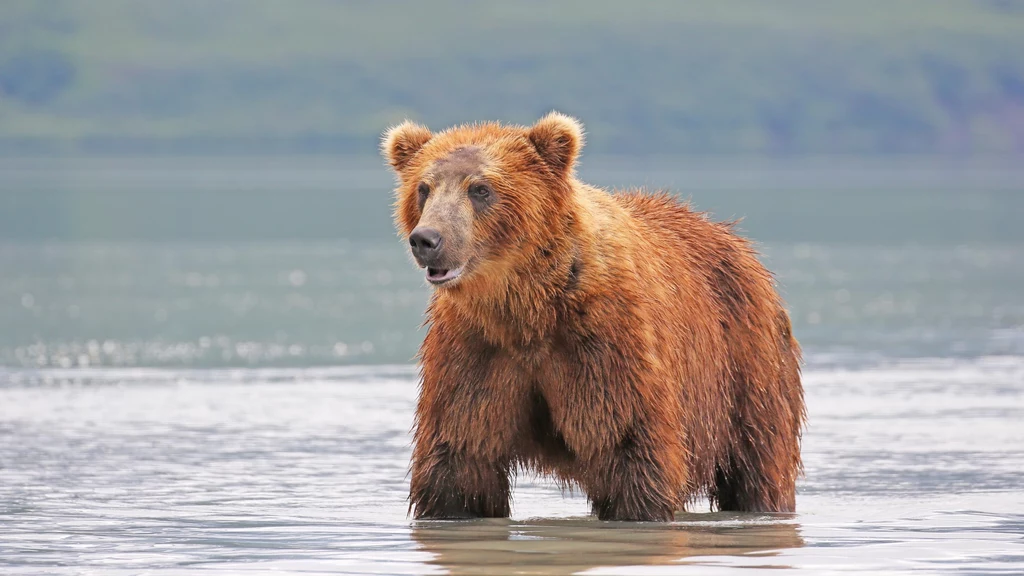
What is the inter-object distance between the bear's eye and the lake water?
138 cm

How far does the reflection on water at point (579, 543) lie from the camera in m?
6.63

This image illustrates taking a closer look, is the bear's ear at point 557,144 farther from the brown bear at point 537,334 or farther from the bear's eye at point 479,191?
the bear's eye at point 479,191

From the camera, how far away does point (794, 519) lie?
8219mm

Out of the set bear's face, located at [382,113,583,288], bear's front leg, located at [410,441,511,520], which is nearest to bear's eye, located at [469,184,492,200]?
bear's face, located at [382,113,583,288]

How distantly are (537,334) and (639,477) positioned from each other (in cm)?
73

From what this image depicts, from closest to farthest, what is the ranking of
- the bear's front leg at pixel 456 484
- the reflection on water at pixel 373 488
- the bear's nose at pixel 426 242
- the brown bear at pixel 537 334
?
the bear's nose at pixel 426 242 → the reflection on water at pixel 373 488 → the brown bear at pixel 537 334 → the bear's front leg at pixel 456 484

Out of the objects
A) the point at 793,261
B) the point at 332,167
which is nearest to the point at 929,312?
the point at 793,261

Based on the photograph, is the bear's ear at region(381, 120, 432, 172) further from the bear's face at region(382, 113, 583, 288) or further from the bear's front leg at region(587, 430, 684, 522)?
the bear's front leg at region(587, 430, 684, 522)

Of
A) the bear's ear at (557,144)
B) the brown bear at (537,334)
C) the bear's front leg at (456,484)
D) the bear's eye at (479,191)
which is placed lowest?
the bear's front leg at (456,484)

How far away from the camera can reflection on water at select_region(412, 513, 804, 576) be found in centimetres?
663

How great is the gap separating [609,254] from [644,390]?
1.87ft

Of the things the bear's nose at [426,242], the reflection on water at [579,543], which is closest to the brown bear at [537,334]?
the bear's nose at [426,242]

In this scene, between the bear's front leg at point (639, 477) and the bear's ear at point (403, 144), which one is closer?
the bear's front leg at point (639, 477)

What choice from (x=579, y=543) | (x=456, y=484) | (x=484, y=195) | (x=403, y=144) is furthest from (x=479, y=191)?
(x=579, y=543)
